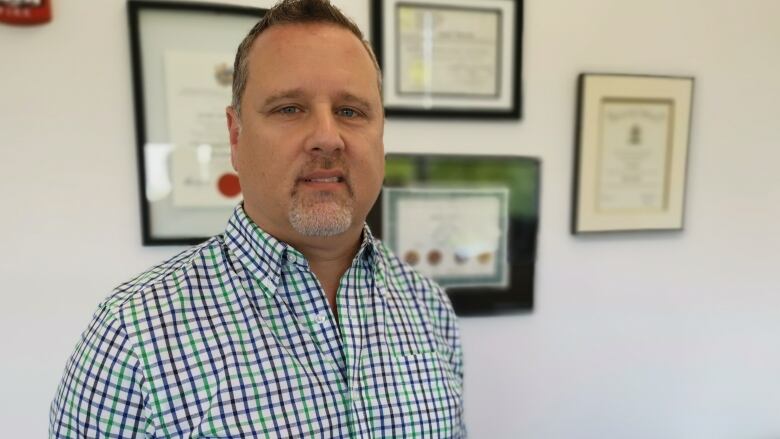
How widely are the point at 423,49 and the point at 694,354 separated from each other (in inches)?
44.4

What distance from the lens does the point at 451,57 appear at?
1078mm

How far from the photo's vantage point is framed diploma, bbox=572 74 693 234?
1140 mm

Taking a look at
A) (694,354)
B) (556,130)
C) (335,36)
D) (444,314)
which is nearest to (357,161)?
(335,36)

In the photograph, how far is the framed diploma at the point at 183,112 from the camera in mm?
941

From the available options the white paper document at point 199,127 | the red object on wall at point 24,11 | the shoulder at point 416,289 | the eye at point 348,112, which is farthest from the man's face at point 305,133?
the red object on wall at point 24,11

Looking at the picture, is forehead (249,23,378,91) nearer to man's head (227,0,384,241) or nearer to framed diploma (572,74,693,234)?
man's head (227,0,384,241)

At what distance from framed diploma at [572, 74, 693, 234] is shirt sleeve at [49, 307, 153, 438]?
3.29ft

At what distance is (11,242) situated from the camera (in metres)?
0.92

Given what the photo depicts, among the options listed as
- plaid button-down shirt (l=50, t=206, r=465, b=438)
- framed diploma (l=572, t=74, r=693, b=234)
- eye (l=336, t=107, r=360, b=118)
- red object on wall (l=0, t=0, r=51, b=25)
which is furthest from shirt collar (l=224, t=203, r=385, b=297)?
framed diploma (l=572, t=74, r=693, b=234)

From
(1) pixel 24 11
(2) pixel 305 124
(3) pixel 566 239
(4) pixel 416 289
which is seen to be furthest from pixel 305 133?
(3) pixel 566 239

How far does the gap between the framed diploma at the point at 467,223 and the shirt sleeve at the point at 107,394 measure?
0.60 metres

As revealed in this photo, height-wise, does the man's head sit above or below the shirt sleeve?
above

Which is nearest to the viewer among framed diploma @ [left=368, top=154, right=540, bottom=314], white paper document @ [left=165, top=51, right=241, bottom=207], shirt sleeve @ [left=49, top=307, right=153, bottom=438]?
shirt sleeve @ [left=49, top=307, right=153, bottom=438]

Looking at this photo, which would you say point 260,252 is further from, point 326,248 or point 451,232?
point 451,232
